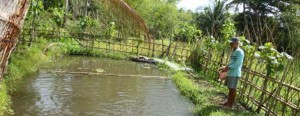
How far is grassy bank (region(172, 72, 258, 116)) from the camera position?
7.40m

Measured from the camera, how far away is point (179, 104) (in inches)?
338

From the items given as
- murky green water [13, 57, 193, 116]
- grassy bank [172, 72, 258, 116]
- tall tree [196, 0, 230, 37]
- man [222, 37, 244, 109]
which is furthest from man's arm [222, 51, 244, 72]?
tall tree [196, 0, 230, 37]

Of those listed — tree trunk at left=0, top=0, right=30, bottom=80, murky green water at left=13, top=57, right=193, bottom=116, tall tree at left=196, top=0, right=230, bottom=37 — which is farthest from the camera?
tall tree at left=196, top=0, right=230, bottom=37

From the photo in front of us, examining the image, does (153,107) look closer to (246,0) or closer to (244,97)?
(244,97)

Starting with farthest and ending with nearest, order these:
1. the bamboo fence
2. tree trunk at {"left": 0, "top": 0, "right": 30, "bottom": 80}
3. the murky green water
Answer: the murky green water
the bamboo fence
tree trunk at {"left": 0, "top": 0, "right": 30, "bottom": 80}

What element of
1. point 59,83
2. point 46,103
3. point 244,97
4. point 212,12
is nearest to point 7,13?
point 46,103

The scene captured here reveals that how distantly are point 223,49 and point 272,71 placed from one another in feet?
13.7

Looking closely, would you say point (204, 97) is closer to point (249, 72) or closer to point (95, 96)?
point (249, 72)

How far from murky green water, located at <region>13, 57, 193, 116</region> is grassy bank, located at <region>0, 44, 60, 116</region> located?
184mm

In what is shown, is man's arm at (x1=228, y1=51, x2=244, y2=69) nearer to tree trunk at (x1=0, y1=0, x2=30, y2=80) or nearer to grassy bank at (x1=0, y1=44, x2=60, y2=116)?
grassy bank at (x1=0, y1=44, x2=60, y2=116)

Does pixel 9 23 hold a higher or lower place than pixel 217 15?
lower

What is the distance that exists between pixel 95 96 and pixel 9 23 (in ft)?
23.3

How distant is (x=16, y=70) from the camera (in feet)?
31.7

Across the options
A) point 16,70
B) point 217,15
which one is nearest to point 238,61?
point 16,70
